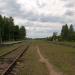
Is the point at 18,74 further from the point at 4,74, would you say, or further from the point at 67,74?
the point at 67,74

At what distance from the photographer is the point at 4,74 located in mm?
14469

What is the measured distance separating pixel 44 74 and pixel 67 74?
1.24m

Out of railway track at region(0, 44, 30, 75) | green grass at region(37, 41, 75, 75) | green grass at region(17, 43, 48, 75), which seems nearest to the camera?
green grass at region(17, 43, 48, 75)

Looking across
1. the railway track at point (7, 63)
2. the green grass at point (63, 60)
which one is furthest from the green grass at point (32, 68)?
the green grass at point (63, 60)

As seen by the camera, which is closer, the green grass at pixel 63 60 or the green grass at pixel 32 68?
the green grass at pixel 32 68

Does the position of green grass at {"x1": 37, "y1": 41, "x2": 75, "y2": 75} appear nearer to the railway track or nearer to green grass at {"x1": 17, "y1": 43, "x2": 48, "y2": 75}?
green grass at {"x1": 17, "y1": 43, "x2": 48, "y2": 75}

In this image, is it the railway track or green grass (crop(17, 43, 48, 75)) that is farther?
the railway track

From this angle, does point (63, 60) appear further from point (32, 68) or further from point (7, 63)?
point (32, 68)

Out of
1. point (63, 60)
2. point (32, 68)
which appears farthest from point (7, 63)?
point (63, 60)

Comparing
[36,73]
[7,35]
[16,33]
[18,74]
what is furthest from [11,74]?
[16,33]

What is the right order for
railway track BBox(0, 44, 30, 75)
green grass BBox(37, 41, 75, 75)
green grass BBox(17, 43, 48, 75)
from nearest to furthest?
green grass BBox(17, 43, 48, 75) → railway track BBox(0, 44, 30, 75) → green grass BBox(37, 41, 75, 75)

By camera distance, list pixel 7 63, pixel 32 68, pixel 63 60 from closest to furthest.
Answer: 1. pixel 32 68
2. pixel 7 63
3. pixel 63 60

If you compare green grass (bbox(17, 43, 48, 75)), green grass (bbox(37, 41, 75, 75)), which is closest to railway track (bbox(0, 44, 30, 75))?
green grass (bbox(17, 43, 48, 75))

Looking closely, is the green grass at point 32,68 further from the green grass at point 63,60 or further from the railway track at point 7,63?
the green grass at point 63,60
